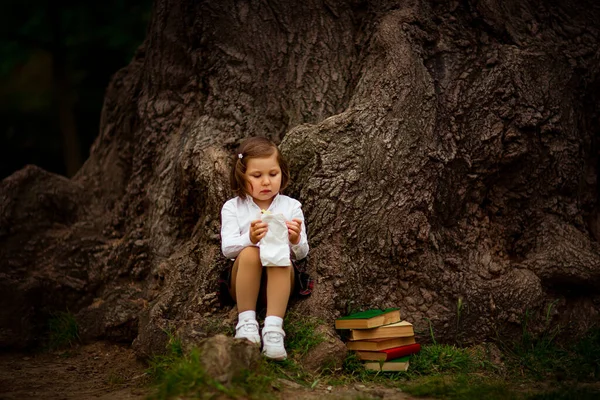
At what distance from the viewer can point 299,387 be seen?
395 cm

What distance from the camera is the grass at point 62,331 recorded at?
5757 millimetres

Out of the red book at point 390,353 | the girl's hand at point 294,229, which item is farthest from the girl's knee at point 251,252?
the red book at point 390,353

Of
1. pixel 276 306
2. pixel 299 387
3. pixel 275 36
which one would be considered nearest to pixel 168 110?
pixel 275 36

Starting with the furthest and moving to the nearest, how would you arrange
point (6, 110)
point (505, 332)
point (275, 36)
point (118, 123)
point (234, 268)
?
point (6, 110) → point (118, 123) → point (275, 36) → point (505, 332) → point (234, 268)

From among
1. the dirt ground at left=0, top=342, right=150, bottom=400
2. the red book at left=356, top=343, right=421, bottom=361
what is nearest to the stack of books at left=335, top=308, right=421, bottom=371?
the red book at left=356, top=343, right=421, bottom=361

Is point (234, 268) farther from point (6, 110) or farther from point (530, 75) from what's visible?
point (6, 110)

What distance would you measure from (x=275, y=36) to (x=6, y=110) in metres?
10.2

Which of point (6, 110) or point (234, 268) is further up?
point (6, 110)

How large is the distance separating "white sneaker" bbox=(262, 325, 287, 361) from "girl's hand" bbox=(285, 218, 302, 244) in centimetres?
62

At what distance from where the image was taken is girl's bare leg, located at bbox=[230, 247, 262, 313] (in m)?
4.21

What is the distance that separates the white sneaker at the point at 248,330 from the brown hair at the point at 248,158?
96cm

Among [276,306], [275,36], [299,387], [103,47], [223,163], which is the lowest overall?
[299,387]

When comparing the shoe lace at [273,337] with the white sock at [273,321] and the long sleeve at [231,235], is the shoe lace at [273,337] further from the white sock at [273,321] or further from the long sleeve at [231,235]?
the long sleeve at [231,235]

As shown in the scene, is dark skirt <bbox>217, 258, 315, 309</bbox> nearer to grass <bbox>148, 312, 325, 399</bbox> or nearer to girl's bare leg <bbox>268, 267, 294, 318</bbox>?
grass <bbox>148, 312, 325, 399</bbox>
